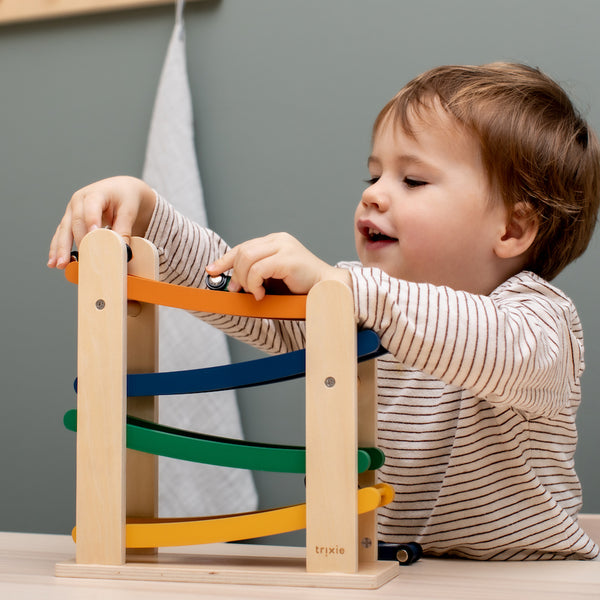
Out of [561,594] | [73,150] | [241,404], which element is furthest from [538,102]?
[73,150]

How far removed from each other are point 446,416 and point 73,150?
816 millimetres

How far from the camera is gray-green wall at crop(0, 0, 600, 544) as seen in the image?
106cm

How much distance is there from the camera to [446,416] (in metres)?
0.68

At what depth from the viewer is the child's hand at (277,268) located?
0.51 m

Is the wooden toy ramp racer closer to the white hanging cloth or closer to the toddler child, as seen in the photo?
the toddler child

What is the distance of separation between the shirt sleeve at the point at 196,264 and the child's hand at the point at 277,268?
0.69 feet

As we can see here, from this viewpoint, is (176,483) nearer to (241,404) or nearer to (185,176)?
(241,404)

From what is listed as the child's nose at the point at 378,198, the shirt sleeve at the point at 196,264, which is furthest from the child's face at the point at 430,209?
the shirt sleeve at the point at 196,264

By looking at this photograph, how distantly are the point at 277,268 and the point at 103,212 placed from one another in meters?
0.21

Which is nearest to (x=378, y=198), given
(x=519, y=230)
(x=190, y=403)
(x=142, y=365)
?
(x=519, y=230)

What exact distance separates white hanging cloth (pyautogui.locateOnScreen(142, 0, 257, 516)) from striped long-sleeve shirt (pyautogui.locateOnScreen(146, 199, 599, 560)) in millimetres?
297

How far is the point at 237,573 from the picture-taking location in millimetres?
484

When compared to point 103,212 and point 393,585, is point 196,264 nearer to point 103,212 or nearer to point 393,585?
point 103,212

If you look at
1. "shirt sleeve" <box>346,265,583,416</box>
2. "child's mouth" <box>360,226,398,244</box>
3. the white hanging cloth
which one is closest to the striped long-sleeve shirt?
"shirt sleeve" <box>346,265,583,416</box>
